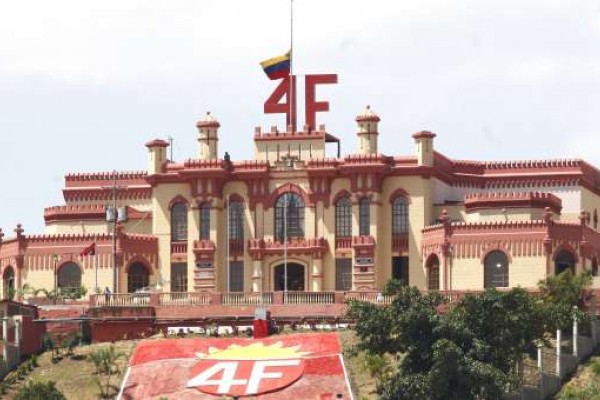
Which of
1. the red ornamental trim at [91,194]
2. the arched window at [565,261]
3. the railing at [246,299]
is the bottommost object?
the railing at [246,299]

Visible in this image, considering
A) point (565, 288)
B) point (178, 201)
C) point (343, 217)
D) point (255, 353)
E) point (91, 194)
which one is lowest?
point (255, 353)

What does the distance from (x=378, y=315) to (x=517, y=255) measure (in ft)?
81.0

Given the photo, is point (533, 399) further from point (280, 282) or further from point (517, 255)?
→ point (280, 282)

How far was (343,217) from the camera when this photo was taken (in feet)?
484

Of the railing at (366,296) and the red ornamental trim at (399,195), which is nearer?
the railing at (366,296)

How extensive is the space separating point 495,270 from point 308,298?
12913mm

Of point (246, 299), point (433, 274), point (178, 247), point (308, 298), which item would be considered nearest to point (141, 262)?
point (178, 247)

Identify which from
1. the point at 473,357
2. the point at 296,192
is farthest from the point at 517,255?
the point at 473,357

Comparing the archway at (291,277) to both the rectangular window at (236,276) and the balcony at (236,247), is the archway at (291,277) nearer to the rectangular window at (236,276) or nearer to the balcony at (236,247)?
the rectangular window at (236,276)

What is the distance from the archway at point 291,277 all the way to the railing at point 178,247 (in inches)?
267

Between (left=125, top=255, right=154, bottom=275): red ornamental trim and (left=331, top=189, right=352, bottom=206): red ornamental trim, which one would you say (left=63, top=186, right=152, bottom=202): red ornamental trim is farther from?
(left=331, top=189, right=352, bottom=206): red ornamental trim

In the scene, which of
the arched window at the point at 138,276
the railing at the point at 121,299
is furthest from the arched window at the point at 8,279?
the railing at the point at 121,299

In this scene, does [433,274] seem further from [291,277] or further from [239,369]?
[239,369]

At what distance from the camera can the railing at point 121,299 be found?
5541 inches
